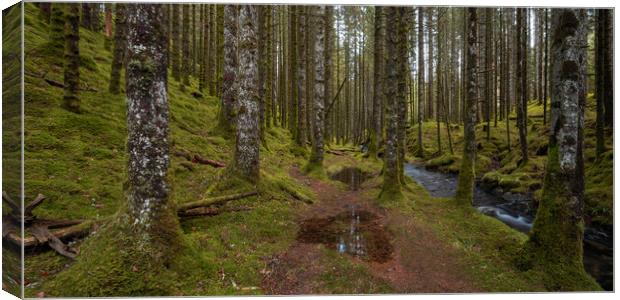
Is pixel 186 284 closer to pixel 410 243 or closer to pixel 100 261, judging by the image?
pixel 100 261

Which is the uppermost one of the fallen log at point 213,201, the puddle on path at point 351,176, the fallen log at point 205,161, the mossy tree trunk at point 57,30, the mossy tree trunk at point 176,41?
the mossy tree trunk at point 176,41

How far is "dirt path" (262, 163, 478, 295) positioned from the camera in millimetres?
4781

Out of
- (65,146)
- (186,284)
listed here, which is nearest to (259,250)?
(186,284)

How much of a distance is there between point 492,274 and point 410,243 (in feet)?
4.55

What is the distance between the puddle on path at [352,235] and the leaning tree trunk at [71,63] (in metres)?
5.54

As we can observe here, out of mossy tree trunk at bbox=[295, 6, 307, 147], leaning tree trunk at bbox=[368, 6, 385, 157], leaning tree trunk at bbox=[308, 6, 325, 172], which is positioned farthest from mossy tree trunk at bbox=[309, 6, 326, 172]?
mossy tree trunk at bbox=[295, 6, 307, 147]

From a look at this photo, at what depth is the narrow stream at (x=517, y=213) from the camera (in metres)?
5.88

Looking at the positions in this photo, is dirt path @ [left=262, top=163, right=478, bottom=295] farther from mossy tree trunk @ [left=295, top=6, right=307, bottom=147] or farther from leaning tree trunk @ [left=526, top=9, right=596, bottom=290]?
mossy tree trunk @ [left=295, top=6, right=307, bottom=147]

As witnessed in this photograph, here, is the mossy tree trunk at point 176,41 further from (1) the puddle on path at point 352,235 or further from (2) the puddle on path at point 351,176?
(1) the puddle on path at point 352,235

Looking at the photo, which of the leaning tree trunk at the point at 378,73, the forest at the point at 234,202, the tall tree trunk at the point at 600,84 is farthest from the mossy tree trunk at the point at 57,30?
the tall tree trunk at the point at 600,84

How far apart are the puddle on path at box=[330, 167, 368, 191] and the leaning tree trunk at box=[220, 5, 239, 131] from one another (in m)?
4.52

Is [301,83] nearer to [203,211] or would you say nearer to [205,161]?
[205,161]

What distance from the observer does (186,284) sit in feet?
13.8

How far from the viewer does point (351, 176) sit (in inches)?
534
